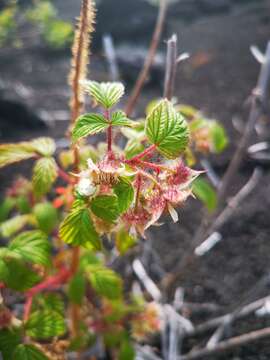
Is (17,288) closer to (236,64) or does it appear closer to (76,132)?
(76,132)

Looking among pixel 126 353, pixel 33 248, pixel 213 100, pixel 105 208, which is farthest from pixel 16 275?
pixel 213 100

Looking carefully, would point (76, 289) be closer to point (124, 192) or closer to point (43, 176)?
point (43, 176)

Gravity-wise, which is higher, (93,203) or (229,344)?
(93,203)

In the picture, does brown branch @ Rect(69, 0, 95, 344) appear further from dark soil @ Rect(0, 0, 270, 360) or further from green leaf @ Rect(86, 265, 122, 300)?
dark soil @ Rect(0, 0, 270, 360)

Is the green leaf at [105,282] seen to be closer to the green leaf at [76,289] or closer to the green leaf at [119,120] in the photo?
the green leaf at [76,289]

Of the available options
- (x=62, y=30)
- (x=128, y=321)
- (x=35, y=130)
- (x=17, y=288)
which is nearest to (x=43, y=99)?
(x=35, y=130)

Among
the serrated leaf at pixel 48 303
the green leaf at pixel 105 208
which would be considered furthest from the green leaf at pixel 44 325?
the green leaf at pixel 105 208
